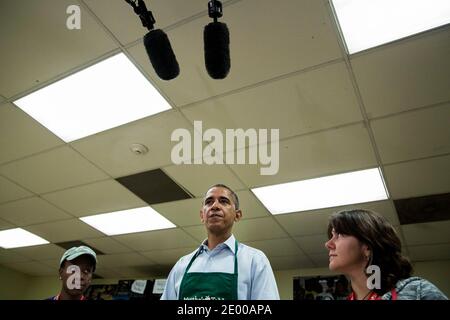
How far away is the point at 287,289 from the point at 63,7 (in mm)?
5642

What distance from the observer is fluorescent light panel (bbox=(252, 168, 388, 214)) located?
3.52 m

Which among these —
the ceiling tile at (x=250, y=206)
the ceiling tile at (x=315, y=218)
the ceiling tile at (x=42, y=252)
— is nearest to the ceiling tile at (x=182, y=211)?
the ceiling tile at (x=250, y=206)

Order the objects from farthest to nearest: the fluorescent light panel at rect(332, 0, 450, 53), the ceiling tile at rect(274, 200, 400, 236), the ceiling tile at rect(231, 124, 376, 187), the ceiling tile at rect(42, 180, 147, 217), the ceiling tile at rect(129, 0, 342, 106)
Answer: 1. the ceiling tile at rect(42, 180, 147, 217)
2. the ceiling tile at rect(274, 200, 400, 236)
3. the ceiling tile at rect(231, 124, 376, 187)
4. the ceiling tile at rect(129, 0, 342, 106)
5. the fluorescent light panel at rect(332, 0, 450, 53)

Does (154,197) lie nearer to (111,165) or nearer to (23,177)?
(111,165)

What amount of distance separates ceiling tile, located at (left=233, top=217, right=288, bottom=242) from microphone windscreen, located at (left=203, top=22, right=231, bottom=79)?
122 inches

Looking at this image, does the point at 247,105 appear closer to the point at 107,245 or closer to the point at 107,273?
the point at 107,245

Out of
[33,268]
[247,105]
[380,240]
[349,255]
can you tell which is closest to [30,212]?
[33,268]

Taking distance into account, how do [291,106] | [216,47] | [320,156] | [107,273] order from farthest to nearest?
[107,273]
[320,156]
[291,106]
[216,47]

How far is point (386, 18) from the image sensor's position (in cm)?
202

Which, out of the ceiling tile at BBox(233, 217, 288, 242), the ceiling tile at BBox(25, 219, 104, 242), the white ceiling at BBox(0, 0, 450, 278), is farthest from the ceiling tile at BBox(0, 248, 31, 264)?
the ceiling tile at BBox(233, 217, 288, 242)

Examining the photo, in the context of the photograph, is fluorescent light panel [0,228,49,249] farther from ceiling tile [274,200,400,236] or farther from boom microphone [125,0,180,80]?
boom microphone [125,0,180,80]

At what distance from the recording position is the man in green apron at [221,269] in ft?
4.90

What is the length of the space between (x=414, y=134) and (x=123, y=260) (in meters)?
5.58

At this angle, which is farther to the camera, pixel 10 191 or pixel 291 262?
pixel 291 262
